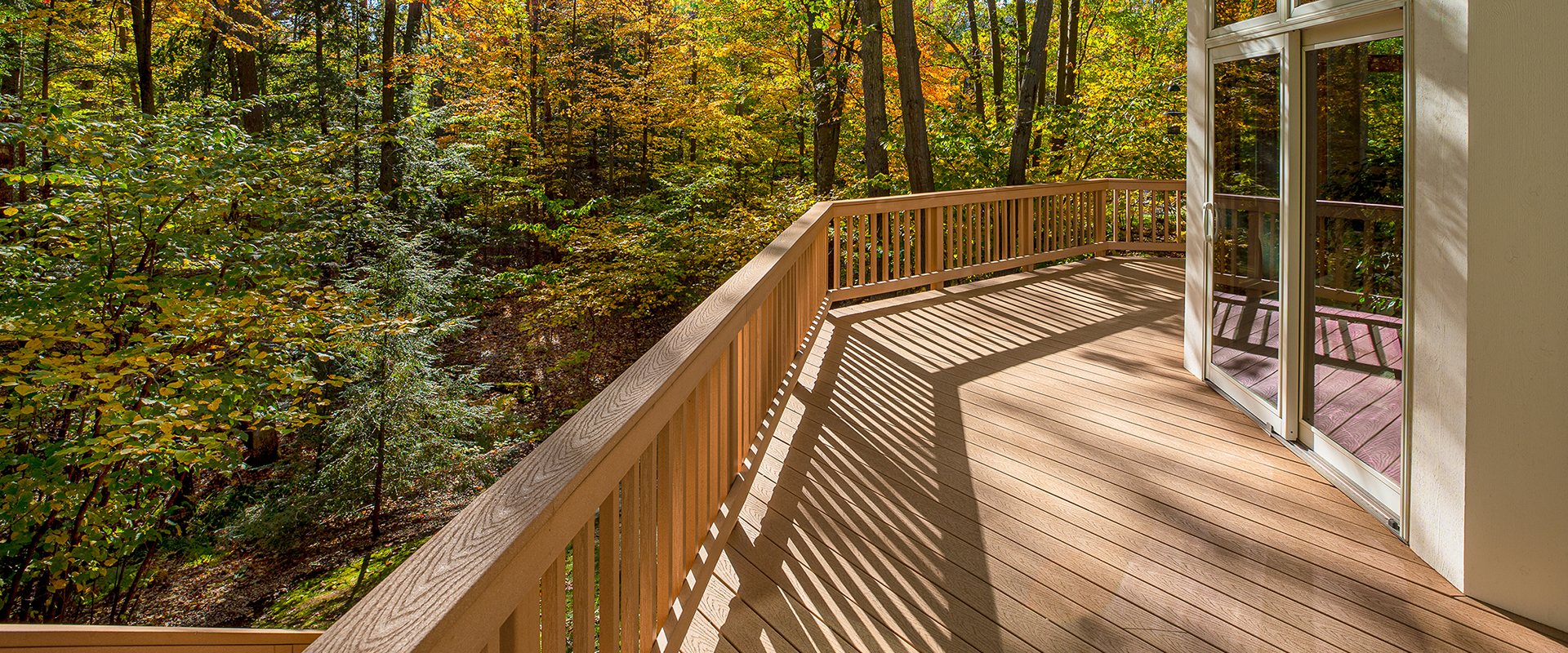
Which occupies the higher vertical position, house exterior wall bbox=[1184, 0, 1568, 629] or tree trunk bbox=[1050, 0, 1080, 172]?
tree trunk bbox=[1050, 0, 1080, 172]

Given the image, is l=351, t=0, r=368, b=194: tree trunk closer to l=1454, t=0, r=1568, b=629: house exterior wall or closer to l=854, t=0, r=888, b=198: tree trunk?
l=854, t=0, r=888, b=198: tree trunk

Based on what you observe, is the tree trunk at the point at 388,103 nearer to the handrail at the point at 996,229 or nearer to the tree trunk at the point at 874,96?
the tree trunk at the point at 874,96

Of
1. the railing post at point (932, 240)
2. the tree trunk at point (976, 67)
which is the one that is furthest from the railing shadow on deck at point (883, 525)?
the tree trunk at point (976, 67)

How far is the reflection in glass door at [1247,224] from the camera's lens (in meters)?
3.43

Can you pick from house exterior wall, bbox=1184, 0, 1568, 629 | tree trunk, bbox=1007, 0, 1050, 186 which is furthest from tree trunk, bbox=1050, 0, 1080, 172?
house exterior wall, bbox=1184, 0, 1568, 629

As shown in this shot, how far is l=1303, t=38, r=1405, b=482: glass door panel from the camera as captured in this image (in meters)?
2.62

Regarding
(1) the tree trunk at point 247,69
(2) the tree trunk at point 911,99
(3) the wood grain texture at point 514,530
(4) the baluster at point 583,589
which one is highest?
(1) the tree trunk at point 247,69

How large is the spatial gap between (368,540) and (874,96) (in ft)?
24.0

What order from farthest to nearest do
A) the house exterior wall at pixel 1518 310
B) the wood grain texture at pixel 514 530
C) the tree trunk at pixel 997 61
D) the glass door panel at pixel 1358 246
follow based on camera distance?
the tree trunk at pixel 997 61 < the glass door panel at pixel 1358 246 < the house exterior wall at pixel 1518 310 < the wood grain texture at pixel 514 530

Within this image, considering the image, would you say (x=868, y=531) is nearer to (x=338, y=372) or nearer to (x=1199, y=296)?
(x=1199, y=296)

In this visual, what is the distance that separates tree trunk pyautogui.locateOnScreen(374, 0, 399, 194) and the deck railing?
11810 mm

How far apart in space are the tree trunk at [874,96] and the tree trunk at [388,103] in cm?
868

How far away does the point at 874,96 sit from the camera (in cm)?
916

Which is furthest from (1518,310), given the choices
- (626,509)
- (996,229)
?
(996,229)
